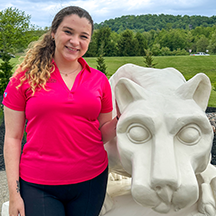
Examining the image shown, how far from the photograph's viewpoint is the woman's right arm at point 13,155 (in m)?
1.59

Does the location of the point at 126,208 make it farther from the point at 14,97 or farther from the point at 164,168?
the point at 14,97

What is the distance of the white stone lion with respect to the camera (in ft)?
4.56

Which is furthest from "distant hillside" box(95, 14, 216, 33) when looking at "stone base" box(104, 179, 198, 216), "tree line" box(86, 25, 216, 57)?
"stone base" box(104, 179, 198, 216)

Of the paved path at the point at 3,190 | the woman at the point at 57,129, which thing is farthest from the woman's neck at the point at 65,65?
the paved path at the point at 3,190

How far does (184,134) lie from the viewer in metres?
1.49

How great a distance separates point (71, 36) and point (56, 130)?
630mm

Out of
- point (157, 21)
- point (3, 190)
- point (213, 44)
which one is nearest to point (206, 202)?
point (3, 190)

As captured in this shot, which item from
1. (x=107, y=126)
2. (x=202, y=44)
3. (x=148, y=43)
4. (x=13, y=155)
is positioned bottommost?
(x=13, y=155)

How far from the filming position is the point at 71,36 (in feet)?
5.48

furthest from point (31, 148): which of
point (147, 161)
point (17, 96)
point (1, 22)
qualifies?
point (1, 22)

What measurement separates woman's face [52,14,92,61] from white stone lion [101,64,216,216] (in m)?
0.39

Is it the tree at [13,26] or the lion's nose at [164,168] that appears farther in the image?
the tree at [13,26]

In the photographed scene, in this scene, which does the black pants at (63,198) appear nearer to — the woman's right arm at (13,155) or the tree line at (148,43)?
the woman's right arm at (13,155)

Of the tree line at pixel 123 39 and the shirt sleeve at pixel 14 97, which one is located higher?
the tree line at pixel 123 39
